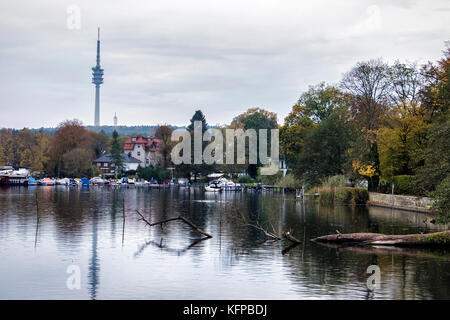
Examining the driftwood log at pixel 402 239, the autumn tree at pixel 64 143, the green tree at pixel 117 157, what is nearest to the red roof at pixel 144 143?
the green tree at pixel 117 157

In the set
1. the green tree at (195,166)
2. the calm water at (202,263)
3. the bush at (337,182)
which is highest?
the green tree at (195,166)

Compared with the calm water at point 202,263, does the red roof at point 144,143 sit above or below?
above

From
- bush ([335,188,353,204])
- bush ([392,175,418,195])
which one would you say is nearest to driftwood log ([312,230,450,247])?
bush ([392,175,418,195])

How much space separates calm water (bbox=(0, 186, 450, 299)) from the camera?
74.6 ft

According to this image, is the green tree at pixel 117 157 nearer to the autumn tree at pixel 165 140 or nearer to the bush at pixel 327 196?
the autumn tree at pixel 165 140

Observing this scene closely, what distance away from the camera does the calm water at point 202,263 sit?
22.8 metres

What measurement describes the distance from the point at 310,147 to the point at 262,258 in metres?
50.6

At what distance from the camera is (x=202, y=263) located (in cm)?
2850

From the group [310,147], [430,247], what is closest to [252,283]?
[430,247]

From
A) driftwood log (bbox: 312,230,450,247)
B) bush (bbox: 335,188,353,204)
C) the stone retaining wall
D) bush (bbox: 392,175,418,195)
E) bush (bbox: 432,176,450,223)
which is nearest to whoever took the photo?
driftwood log (bbox: 312,230,450,247)

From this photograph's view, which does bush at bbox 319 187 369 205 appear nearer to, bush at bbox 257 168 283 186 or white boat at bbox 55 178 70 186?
bush at bbox 257 168 283 186

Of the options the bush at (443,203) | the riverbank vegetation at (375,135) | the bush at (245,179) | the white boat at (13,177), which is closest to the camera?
the bush at (443,203)

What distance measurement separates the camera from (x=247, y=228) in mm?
42844
